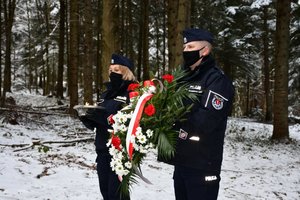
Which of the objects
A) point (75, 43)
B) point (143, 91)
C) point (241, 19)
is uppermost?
point (241, 19)

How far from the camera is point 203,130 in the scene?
2.85 m

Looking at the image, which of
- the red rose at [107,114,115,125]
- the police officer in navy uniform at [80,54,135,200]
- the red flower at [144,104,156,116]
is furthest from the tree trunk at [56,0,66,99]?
the red flower at [144,104,156,116]

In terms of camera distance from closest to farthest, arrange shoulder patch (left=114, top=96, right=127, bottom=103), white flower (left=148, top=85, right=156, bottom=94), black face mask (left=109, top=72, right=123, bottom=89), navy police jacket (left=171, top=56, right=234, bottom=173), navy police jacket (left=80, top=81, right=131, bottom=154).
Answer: navy police jacket (left=171, top=56, right=234, bottom=173) → white flower (left=148, top=85, right=156, bottom=94) → navy police jacket (left=80, top=81, right=131, bottom=154) → shoulder patch (left=114, top=96, right=127, bottom=103) → black face mask (left=109, top=72, right=123, bottom=89)

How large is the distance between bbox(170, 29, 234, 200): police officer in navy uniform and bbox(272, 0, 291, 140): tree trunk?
1014 centimetres

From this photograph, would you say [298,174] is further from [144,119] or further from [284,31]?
[144,119]

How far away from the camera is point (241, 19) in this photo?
22.5m

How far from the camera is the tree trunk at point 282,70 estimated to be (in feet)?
40.8

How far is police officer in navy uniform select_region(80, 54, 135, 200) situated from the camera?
393cm

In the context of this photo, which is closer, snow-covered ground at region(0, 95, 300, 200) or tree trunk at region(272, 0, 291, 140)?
snow-covered ground at region(0, 95, 300, 200)

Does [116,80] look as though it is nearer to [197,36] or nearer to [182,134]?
[197,36]

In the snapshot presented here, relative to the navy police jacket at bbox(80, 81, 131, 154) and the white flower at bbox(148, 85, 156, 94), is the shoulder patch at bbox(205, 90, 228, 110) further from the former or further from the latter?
the navy police jacket at bbox(80, 81, 131, 154)

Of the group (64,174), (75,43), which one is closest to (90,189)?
(64,174)

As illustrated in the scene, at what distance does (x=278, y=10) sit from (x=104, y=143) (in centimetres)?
1067

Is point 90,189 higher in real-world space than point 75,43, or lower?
lower
